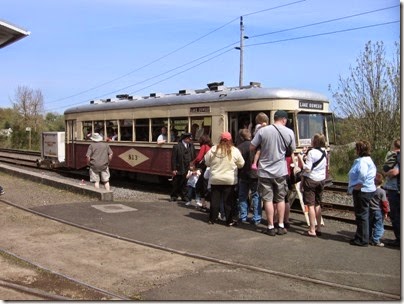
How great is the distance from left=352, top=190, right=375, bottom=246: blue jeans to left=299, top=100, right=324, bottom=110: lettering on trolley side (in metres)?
4.49

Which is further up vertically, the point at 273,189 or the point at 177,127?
the point at 177,127

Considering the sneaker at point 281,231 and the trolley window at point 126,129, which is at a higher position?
the trolley window at point 126,129

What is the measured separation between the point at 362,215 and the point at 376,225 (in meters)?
0.30

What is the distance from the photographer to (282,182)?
786cm

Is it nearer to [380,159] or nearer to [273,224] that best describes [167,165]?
[273,224]

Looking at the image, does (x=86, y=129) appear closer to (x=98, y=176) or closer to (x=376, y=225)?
(x=98, y=176)

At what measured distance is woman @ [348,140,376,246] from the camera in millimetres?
7324

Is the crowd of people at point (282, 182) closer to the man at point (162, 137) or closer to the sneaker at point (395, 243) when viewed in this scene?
the sneaker at point (395, 243)

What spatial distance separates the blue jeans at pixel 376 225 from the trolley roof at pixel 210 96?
4.45 metres

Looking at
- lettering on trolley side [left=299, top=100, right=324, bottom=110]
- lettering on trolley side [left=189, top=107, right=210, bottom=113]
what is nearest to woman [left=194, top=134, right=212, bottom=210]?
lettering on trolley side [left=189, top=107, right=210, bottom=113]

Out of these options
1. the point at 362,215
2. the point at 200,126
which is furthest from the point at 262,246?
the point at 200,126

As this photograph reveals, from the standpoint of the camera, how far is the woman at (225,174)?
8.71m

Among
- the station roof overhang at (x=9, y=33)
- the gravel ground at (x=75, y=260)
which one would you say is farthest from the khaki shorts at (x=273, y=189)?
the station roof overhang at (x=9, y=33)

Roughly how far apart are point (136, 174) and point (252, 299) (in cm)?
1209
